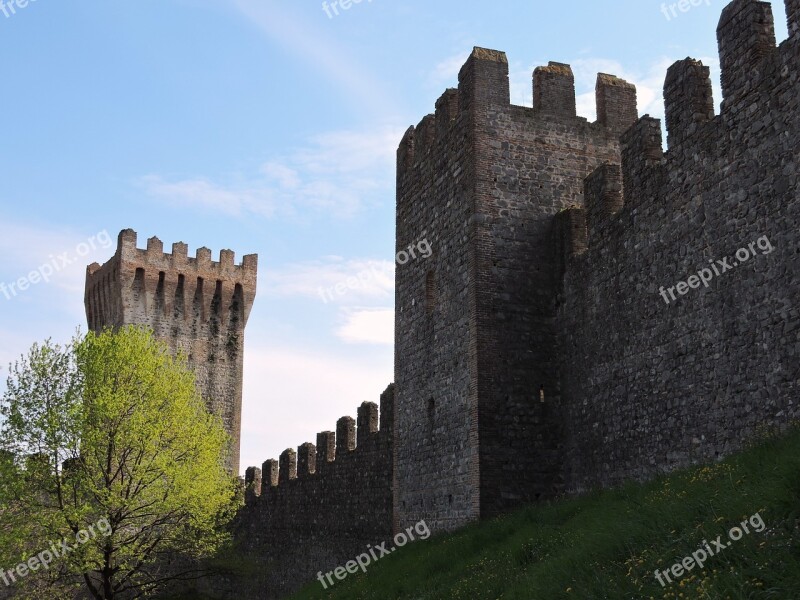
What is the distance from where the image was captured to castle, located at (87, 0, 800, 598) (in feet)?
33.2

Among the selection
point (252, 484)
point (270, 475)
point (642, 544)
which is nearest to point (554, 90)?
point (642, 544)

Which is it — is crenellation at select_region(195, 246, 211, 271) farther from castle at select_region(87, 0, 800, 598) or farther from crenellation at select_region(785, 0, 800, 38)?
crenellation at select_region(785, 0, 800, 38)

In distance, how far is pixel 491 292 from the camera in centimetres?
1470

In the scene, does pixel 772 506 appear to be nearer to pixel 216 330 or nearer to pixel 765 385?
pixel 765 385

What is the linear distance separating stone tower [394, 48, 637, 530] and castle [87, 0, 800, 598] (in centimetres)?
4

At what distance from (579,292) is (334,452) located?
10.0 metres

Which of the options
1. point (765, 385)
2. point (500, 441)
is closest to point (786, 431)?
point (765, 385)

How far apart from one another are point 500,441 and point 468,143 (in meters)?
5.15

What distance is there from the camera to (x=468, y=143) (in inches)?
605

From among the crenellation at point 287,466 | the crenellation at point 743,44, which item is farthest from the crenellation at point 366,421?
the crenellation at point 743,44

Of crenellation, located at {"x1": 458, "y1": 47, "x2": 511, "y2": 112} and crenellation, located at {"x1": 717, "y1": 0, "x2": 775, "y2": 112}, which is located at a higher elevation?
crenellation, located at {"x1": 458, "y1": 47, "x2": 511, "y2": 112}

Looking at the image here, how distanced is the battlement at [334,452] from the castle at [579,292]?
8cm

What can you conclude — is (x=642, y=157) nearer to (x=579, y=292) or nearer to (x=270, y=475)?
(x=579, y=292)

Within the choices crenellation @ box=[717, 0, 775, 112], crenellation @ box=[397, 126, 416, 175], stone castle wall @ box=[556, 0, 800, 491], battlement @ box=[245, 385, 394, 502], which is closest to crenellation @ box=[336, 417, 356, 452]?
battlement @ box=[245, 385, 394, 502]
